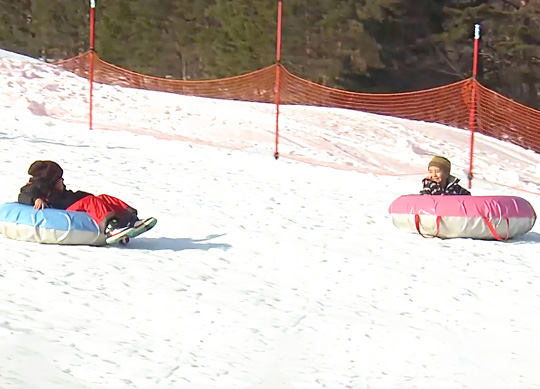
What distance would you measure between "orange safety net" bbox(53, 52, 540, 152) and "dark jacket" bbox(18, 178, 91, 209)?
13684 mm

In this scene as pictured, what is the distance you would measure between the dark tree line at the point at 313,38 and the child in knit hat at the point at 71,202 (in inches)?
810

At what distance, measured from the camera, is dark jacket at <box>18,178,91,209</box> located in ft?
27.1

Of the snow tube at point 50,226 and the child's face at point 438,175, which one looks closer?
the snow tube at point 50,226

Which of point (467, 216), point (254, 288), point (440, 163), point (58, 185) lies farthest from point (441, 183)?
point (58, 185)

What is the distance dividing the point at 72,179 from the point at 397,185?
4.85 meters

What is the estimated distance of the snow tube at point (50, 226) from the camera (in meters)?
8.01

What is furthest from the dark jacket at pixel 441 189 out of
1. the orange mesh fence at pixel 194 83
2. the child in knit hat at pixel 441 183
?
the orange mesh fence at pixel 194 83

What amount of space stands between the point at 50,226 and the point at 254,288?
179cm

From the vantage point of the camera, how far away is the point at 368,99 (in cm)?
2655

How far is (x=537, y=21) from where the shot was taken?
31.0 m

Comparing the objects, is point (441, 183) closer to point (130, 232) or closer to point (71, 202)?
point (130, 232)

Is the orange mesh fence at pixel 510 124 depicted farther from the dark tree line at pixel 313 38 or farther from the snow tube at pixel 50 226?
the snow tube at pixel 50 226

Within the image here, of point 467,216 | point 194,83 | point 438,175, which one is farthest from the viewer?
point 194,83

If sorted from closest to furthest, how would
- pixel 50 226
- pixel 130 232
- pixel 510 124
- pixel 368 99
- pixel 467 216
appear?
pixel 50 226, pixel 130 232, pixel 467 216, pixel 510 124, pixel 368 99
